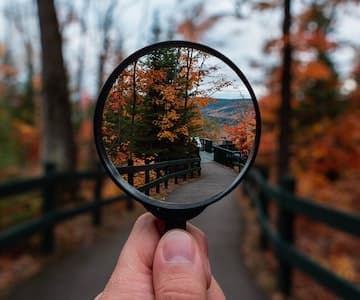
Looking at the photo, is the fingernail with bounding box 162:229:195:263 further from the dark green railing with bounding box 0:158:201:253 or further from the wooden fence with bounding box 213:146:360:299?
the dark green railing with bounding box 0:158:201:253

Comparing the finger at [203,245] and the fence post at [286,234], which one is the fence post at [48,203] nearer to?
the fence post at [286,234]

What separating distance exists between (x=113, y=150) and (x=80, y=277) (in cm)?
460

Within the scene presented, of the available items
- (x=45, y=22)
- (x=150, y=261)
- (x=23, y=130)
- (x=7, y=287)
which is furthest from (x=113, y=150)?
(x=23, y=130)

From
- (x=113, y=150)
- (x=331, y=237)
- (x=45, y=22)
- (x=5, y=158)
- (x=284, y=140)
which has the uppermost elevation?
(x=45, y=22)

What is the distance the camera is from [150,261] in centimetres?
84

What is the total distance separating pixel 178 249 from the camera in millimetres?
800

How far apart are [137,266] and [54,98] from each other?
23.6ft

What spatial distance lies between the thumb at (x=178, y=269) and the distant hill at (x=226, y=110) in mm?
189

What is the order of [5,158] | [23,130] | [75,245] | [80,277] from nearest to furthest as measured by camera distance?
1. [80,277]
2. [75,245]
3. [5,158]
4. [23,130]

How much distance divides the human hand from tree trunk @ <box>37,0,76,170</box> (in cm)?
689

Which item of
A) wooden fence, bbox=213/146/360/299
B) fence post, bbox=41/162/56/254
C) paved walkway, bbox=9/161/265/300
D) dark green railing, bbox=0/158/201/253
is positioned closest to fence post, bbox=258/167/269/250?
wooden fence, bbox=213/146/360/299

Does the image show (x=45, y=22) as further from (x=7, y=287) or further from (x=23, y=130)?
(x=23, y=130)

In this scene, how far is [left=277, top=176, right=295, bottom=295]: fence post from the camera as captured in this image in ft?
16.5

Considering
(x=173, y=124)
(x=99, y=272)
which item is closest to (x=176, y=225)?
(x=173, y=124)
